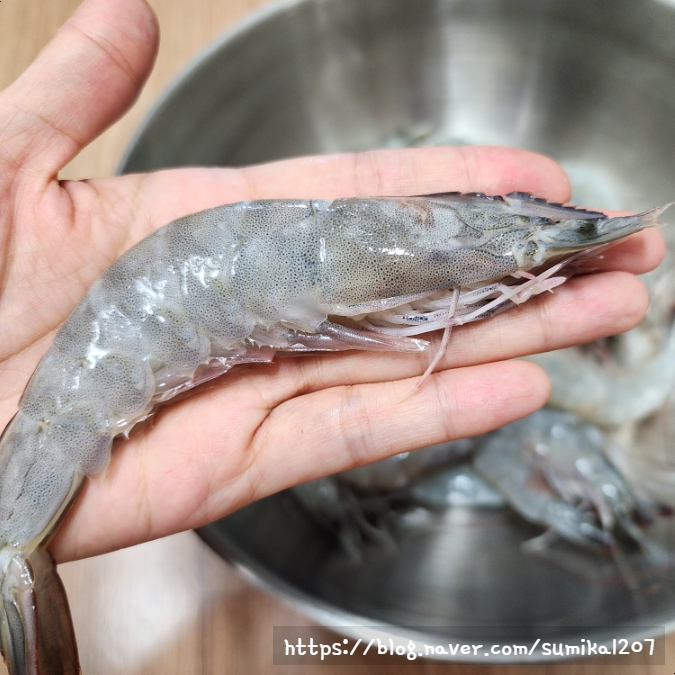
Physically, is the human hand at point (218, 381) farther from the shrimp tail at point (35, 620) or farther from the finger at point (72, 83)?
the shrimp tail at point (35, 620)

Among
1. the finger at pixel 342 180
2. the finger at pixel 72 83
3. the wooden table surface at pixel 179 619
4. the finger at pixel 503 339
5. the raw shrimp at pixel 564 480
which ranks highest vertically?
the finger at pixel 72 83

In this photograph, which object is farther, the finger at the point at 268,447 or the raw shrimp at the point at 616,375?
the raw shrimp at the point at 616,375

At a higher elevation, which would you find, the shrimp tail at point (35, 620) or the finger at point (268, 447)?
the finger at point (268, 447)

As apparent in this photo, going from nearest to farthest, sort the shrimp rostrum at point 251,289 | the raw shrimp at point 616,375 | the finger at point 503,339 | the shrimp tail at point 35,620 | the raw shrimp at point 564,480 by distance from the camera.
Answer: the shrimp tail at point 35,620, the shrimp rostrum at point 251,289, the finger at point 503,339, the raw shrimp at point 564,480, the raw shrimp at point 616,375

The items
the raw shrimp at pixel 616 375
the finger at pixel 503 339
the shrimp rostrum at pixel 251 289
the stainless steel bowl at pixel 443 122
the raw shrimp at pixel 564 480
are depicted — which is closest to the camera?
the shrimp rostrum at pixel 251 289

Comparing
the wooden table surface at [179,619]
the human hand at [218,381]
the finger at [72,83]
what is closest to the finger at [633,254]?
the human hand at [218,381]

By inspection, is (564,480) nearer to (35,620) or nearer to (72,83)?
(35,620)
